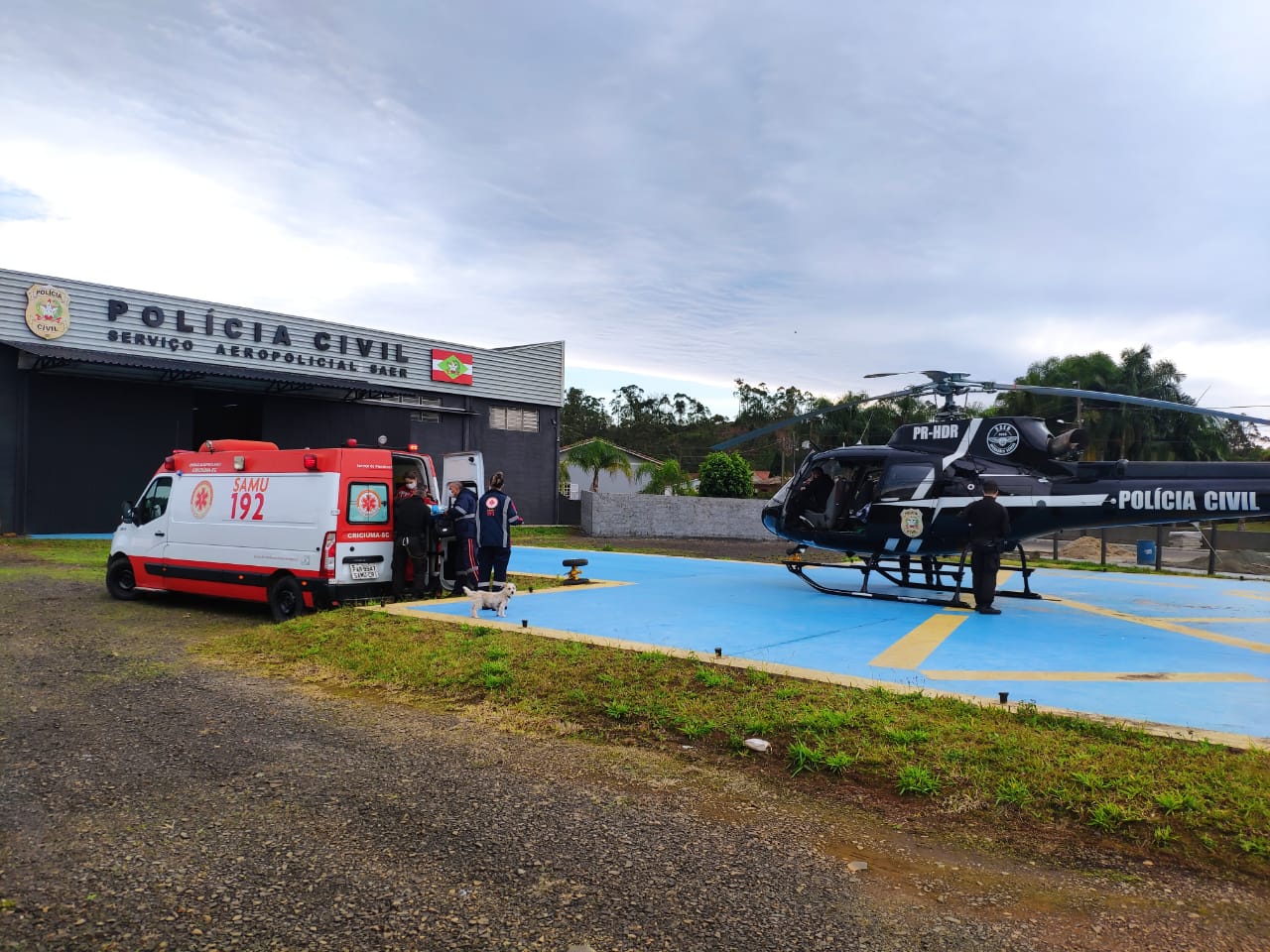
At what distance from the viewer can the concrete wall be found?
29000mm

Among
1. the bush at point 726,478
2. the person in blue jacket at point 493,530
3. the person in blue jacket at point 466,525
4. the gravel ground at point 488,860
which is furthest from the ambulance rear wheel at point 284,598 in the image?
the bush at point 726,478

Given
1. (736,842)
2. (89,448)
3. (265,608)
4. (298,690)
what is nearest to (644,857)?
(736,842)

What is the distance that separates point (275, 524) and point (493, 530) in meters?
2.52

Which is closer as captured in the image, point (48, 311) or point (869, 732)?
A: point (869, 732)

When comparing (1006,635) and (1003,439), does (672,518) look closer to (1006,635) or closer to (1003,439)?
(1003,439)

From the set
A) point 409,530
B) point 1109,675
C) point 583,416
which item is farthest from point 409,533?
point 583,416

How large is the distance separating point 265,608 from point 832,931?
Answer: 984 cm

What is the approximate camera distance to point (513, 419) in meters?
33.3

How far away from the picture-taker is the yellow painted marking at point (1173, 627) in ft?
28.5

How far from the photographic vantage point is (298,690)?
666cm

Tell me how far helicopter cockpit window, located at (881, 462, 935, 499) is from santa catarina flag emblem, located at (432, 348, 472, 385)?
71.2 feet

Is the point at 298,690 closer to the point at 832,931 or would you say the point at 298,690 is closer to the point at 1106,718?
the point at 832,931

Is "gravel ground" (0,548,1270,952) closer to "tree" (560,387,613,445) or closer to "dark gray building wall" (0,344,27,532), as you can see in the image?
"dark gray building wall" (0,344,27,532)

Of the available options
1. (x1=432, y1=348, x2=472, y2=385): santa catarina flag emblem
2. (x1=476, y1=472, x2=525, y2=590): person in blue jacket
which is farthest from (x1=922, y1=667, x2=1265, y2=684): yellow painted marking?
(x1=432, y1=348, x2=472, y2=385): santa catarina flag emblem
